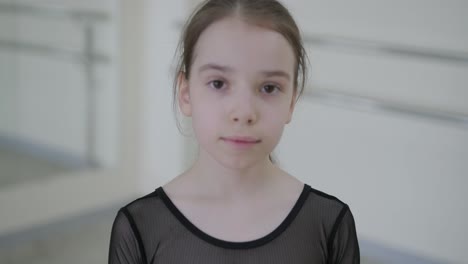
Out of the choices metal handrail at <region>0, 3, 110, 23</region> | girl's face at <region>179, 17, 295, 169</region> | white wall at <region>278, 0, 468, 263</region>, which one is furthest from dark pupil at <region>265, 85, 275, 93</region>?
metal handrail at <region>0, 3, 110, 23</region>

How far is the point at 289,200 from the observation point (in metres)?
0.89

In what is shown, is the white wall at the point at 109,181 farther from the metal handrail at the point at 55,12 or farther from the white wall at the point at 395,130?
the white wall at the point at 395,130

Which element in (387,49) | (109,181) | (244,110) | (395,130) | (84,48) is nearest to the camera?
(244,110)

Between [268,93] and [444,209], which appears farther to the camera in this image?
[444,209]

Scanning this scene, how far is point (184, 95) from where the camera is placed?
90 cm

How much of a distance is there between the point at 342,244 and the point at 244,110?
216 millimetres

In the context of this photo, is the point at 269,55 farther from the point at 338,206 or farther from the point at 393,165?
the point at 393,165

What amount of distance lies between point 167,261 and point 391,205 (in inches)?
75.9

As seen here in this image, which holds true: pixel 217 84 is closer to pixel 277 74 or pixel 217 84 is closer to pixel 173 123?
pixel 277 74

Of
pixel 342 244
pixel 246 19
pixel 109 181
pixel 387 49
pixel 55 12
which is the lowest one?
pixel 109 181

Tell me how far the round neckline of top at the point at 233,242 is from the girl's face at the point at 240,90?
0.08m

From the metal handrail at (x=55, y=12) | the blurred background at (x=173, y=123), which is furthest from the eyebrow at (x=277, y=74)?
the metal handrail at (x=55, y=12)

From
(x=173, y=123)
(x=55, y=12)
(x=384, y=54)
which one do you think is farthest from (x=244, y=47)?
(x=173, y=123)

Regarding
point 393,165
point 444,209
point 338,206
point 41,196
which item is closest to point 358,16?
point 393,165
